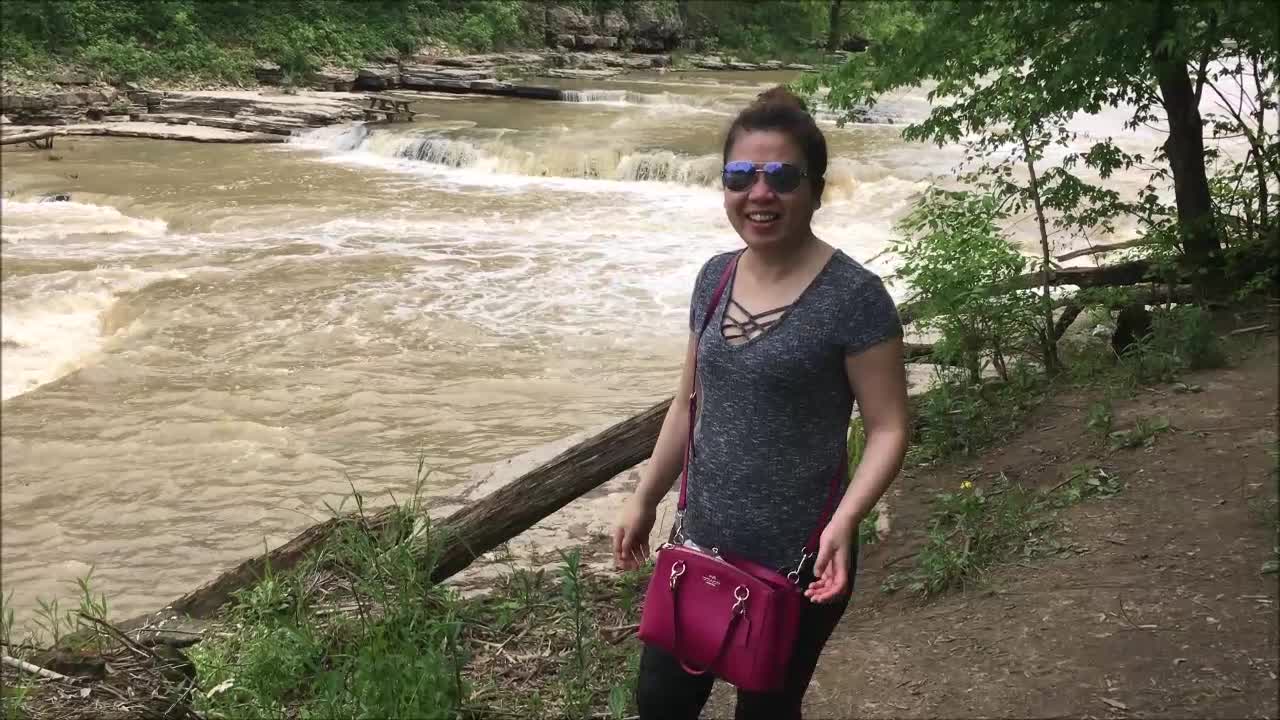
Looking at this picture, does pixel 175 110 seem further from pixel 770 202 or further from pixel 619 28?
pixel 770 202

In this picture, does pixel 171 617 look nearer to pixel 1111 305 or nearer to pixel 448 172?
pixel 1111 305

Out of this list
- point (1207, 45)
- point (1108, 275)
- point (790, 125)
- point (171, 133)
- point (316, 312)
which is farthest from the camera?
point (171, 133)

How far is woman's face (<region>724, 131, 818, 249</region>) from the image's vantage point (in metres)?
2.10

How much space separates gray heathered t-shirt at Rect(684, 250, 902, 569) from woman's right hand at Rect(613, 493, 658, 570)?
0.60ft

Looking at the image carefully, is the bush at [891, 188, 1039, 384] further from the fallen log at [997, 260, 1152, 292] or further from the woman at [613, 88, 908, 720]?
the woman at [613, 88, 908, 720]

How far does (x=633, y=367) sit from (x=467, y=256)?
181 inches

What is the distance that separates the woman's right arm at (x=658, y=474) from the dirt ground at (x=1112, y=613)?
122cm

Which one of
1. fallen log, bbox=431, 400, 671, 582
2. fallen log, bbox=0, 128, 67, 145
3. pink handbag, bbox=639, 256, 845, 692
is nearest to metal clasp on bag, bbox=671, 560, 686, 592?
pink handbag, bbox=639, 256, 845, 692

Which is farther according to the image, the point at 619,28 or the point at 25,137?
the point at 619,28

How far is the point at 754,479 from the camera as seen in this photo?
7.05ft

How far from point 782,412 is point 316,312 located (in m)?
9.11

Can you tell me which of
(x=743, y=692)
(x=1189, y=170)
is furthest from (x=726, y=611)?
(x=1189, y=170)

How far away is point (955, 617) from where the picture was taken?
3777 millimetres

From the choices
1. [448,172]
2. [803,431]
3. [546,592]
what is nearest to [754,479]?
[803,431]
